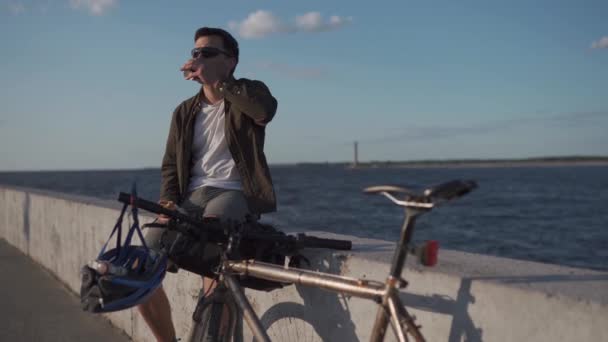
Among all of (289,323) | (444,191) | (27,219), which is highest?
(444,191)

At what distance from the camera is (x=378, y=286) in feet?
6.47

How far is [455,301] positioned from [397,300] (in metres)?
0.38

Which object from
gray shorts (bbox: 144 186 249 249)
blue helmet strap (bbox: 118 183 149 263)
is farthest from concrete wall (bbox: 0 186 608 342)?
blue helmet strap (bbox: 118 183 149 263)

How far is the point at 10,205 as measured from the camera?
10.1 m

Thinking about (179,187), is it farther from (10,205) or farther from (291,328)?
(10,205)

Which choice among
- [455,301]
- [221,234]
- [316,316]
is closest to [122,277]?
[221,234]

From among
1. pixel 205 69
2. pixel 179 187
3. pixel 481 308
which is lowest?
pixel 481 308

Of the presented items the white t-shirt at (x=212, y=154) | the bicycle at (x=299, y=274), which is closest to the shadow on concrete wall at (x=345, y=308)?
the bicycle at (x=299, y=274)

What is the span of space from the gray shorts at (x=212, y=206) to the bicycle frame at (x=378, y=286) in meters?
0.56

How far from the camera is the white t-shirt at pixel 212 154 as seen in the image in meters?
3.26

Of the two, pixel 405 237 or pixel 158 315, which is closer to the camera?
pixel 405 237

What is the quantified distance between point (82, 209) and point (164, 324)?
3.18m

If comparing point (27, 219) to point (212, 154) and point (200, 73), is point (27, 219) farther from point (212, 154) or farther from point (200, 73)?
point (200, 73)

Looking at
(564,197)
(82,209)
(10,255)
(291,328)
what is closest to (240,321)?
(291,328)
